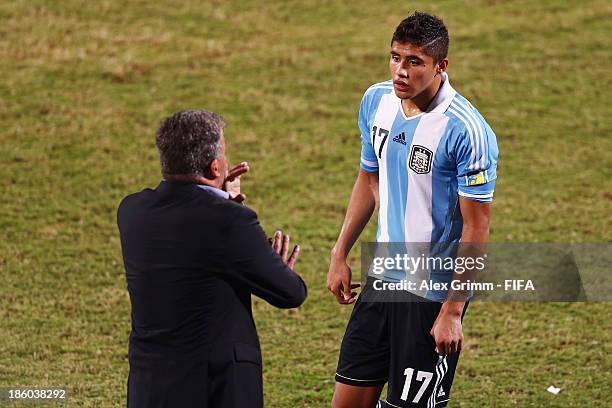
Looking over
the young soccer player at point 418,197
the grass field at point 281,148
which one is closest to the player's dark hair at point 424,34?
the young soccer player at point 418,197

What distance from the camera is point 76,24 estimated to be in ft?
48.9

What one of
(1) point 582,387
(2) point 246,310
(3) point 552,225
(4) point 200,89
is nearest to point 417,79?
(2) point 246,310

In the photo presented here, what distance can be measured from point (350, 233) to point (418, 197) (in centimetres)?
55

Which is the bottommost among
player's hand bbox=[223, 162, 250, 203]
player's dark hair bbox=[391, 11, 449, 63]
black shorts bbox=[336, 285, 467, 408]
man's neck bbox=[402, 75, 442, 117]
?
black shorts bbox=[336, 285, 467, 408]

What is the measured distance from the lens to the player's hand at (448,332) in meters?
5.11

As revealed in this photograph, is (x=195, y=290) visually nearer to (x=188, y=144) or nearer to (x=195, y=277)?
(x=195, y=277)

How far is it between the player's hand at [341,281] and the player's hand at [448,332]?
0.68m

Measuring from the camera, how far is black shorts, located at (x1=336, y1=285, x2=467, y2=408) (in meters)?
Result: 5.34

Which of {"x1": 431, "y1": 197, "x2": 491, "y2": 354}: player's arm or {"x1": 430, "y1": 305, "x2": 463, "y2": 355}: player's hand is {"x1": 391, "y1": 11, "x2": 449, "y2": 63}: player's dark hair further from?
{"x1": 430, "y1": 305, "x2": 463, "y2": 355}: player's hand

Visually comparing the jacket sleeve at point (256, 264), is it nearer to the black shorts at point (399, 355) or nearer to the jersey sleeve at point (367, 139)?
the black shorts at point (399, 355)

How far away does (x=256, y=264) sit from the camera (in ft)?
14.2

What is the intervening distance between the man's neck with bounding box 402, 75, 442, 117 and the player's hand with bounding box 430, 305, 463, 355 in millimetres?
937
